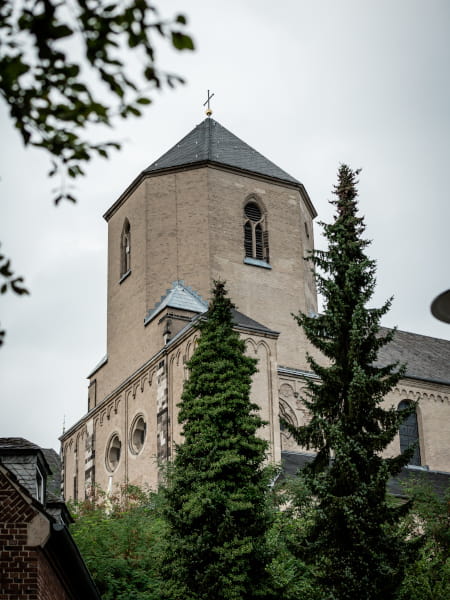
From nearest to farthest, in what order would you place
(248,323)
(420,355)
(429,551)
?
(429,551) → (248,323) → (420,355)

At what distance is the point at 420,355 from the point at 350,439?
88.2ft

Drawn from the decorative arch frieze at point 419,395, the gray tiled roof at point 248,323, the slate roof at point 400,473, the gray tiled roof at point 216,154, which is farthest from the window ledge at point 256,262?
the decorative arch frieze at point 419,395

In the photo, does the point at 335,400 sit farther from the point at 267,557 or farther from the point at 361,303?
the point at 267,557

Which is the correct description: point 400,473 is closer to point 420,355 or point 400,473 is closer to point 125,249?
point 125,249

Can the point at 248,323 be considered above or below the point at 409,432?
above

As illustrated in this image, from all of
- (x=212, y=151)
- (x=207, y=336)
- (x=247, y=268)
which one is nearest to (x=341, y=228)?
(x=207, y=336)

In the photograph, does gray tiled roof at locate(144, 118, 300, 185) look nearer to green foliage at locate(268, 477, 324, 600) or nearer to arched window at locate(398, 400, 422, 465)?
arched window at locate(398, 400, 422, 465)

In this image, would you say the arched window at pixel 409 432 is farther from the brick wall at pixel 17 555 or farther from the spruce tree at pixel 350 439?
the brick wall at pixel 17 555

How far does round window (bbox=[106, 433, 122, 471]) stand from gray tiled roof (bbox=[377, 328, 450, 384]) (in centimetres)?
1165

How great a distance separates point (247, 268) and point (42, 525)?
25899 mm

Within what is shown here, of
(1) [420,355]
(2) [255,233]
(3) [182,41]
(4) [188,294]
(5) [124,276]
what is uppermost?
(2) [255,233]

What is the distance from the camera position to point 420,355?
45.0 metres

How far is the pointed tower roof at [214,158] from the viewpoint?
126 ft

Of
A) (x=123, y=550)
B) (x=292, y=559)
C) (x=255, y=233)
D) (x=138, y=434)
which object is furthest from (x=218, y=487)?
(x=255, y=233)
